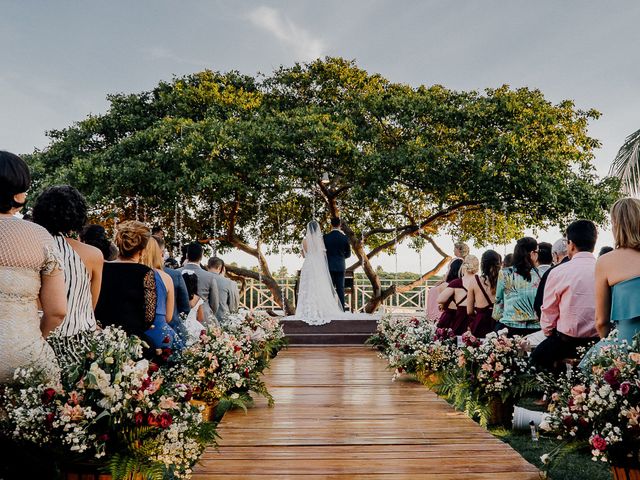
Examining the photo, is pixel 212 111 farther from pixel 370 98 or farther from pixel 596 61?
pixel 596 61

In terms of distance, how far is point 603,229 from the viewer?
14289 mm

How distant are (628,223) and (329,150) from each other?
10.8m

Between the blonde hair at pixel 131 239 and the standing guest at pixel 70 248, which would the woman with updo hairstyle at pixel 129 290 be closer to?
the blonde hair at pixel 131 239

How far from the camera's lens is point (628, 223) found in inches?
124

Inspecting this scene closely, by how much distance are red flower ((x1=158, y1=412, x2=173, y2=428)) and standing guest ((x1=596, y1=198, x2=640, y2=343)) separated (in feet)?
7.47

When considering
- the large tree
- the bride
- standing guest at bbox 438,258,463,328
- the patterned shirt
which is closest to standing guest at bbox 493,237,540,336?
the patterned shirt

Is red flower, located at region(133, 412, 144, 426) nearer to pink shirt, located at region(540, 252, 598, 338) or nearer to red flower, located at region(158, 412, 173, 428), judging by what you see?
red flower, located at region(158, 412, 173, 428)

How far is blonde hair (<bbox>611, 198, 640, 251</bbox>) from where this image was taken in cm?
311

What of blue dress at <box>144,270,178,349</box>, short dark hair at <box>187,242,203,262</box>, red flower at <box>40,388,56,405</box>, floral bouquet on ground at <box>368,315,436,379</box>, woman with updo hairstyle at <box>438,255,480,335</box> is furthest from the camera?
woman with updo hairstyle at <box>438,255,480,335</box>

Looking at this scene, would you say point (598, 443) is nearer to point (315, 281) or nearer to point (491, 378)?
point (491, 378)

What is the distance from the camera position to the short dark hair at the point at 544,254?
5.89 metres

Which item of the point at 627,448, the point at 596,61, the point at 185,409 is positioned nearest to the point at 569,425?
the point at 627,448

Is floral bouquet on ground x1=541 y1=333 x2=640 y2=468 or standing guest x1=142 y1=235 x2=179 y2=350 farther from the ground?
standing guest x1=142 y1=235 x2=179 y2=350

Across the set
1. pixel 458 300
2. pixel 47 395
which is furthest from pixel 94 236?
pixel 458 300
